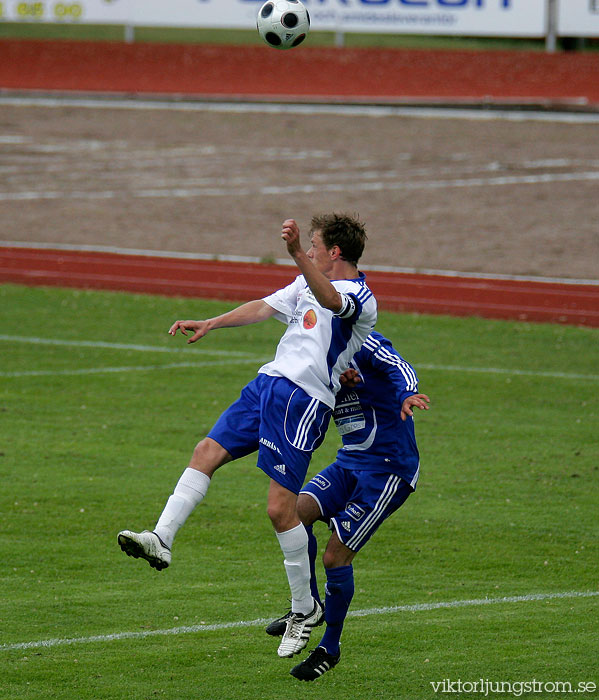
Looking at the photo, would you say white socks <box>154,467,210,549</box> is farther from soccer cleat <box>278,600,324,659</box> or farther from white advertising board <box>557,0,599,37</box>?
white advertising board <box>557,0,599,37</box>

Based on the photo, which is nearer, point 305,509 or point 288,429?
point 288,429

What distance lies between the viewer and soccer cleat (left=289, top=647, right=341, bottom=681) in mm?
5930

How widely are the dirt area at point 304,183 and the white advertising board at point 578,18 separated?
9.00 feet

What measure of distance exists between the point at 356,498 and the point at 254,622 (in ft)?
3.69

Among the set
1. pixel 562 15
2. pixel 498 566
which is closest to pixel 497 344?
pixel 498 566

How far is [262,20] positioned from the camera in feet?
30.5

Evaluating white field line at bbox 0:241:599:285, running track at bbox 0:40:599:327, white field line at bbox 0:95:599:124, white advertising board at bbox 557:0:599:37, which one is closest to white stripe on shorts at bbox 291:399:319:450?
white field line at bbox 0:241:599:285

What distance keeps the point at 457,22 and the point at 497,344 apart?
829 inches

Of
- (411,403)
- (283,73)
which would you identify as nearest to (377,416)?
(411,403)

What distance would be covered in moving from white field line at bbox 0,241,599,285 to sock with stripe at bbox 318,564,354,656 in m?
12.2

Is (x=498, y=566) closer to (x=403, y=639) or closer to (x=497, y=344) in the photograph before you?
(x=403, y=639)

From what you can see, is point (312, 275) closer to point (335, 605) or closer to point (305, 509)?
point (305, 509)

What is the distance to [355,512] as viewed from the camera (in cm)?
614

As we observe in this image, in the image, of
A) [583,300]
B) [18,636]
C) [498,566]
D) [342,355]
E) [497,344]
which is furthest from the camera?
[583,300]
